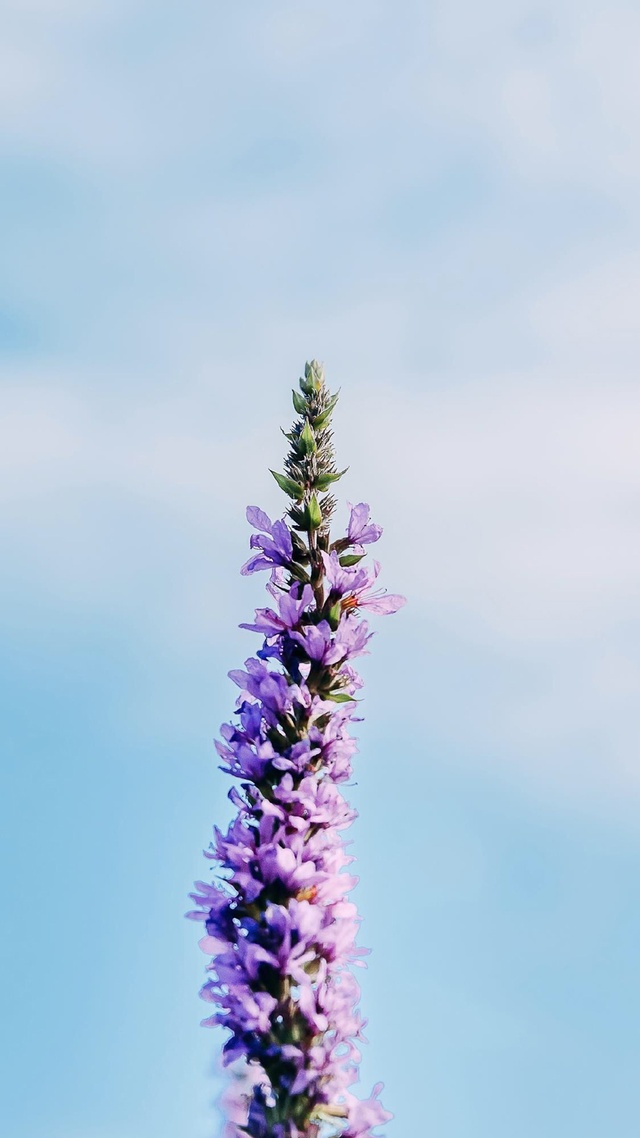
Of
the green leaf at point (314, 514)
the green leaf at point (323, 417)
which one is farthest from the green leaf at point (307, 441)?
the green leaf at point (314, 514)

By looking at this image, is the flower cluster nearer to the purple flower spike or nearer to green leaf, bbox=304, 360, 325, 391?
the purple flower spike

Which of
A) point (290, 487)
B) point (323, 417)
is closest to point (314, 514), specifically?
point (290, 487)

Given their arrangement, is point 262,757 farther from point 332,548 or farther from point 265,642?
point 332,548

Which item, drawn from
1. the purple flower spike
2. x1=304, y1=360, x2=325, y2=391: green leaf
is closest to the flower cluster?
the purple flower spike

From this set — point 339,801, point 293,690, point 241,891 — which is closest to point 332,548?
point 293,690

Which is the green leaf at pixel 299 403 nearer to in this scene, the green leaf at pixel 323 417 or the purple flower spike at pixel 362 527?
the green leaf at pixel 323 417

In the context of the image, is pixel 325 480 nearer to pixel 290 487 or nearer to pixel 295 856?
pixel 290 487
